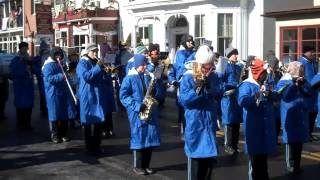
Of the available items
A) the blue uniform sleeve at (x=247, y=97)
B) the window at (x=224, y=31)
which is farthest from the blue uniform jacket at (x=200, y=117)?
the window at (x=224, y=31)

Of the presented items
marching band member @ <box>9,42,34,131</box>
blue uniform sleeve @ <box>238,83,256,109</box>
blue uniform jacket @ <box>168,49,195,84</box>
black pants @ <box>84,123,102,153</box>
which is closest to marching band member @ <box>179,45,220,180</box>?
blue uniform sleeve @ <box>238,83,256,109</box>

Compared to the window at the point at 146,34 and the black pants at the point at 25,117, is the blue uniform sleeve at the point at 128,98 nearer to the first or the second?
the black pants at the point at 25,117

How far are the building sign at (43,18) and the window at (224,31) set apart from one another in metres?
6.95

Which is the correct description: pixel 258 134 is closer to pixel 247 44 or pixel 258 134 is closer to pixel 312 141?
pixel 312 141

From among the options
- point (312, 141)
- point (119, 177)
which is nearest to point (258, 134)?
point (119, 177)

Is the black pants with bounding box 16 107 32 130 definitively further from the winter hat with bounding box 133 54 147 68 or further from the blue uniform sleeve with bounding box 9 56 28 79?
the winter hat with bounding box 133 54 147 68

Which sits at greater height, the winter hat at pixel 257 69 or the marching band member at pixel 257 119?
the winter hat at pixel 257 69

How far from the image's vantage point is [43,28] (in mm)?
17984

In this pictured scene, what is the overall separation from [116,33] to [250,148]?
906 inches

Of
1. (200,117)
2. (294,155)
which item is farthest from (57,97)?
(200,117)

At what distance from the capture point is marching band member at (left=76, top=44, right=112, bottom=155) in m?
9.21

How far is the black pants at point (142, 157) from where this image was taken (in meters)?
7.97

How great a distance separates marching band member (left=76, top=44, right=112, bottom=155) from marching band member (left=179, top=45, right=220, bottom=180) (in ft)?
9.71

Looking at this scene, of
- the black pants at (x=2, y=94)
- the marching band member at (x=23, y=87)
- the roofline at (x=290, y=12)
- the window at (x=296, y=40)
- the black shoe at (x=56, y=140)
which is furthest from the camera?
the window at (x=296, y=40)
